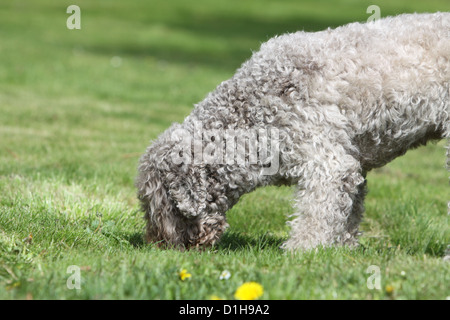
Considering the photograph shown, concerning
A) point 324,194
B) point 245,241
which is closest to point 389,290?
point 324,194

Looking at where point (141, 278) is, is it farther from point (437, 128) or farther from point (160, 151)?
point (437, 128)

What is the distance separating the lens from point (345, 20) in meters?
26.3

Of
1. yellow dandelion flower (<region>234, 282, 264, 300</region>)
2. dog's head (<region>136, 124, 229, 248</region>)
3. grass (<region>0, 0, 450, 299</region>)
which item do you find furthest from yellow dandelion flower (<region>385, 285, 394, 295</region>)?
dog's head (<region>136, 124, 229, 248</region>)

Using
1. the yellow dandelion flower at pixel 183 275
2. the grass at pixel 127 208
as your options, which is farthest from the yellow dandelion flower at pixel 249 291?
the yellow dandelion flower at pixel 183 275

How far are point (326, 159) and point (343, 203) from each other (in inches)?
13.5

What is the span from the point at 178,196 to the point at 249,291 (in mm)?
1185

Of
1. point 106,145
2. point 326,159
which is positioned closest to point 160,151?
point 326,159

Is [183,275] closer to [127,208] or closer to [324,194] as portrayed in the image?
[324,194]

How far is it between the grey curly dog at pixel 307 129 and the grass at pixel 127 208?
0.30 m

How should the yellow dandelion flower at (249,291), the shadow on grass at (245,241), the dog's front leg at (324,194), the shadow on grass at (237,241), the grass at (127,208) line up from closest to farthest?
the yellow dandelion flower at (249,291) < the grass at (127,208) < the dog's front leg at (324,194) < the shadow on grass at (237,241) < the shadow on grass at (245,241)

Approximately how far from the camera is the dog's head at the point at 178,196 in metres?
4.38

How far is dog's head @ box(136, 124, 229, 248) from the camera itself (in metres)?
4.38

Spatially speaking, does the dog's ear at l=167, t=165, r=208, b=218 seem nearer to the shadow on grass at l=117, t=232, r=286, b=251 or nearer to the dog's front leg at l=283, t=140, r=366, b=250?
the shadow on grass at l=117, t=232, r=286, b=251

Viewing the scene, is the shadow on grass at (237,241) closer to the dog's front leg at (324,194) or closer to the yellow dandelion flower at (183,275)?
the dog's front leg at (324,194)
